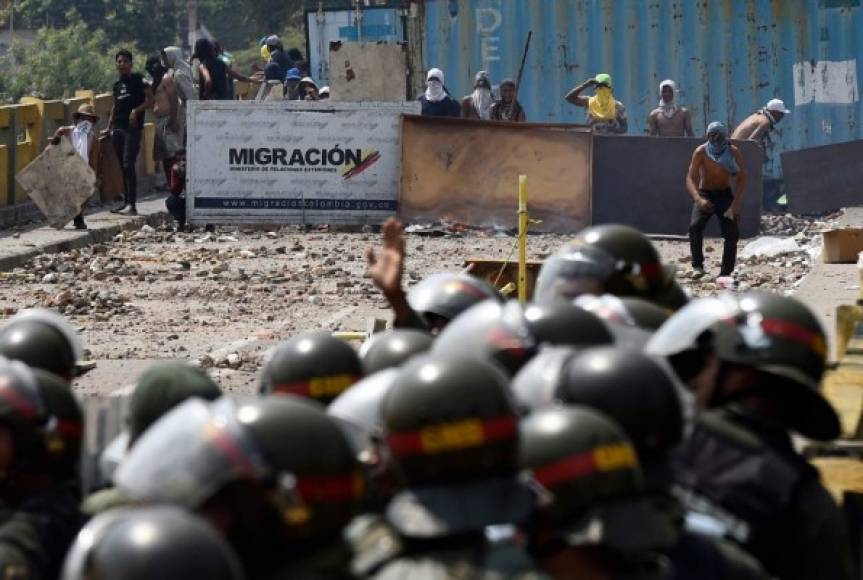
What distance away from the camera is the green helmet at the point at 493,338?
4715 mm

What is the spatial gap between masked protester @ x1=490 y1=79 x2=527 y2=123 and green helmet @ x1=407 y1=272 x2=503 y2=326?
17186 mm

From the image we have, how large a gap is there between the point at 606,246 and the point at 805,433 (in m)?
1.42

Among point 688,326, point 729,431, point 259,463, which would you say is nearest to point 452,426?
point 259,463

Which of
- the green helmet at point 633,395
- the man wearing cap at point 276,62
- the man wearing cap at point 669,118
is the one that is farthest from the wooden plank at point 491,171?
the green helmet at point 633,395

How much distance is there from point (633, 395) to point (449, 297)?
1.99 m

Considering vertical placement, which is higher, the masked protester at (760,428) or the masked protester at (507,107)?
the masked protester at (507,107)

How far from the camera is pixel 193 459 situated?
344 cm

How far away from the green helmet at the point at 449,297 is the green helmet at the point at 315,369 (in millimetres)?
942

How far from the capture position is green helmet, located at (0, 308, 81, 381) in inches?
217

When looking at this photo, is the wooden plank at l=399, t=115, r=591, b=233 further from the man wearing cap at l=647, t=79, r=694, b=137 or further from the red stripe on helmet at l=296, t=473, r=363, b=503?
the red stripe on helmet at l=296, t=473, r=363, b=503

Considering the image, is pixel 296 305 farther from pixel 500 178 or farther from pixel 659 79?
pixel 659 79

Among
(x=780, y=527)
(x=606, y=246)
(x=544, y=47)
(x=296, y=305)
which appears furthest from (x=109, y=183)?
(x=780, y=527)

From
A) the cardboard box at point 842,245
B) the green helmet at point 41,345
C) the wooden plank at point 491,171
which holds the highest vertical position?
the green helmet at point 41,345

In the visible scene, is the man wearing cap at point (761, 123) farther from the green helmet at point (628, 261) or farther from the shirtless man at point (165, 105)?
the green helmet at point (628, 261)
